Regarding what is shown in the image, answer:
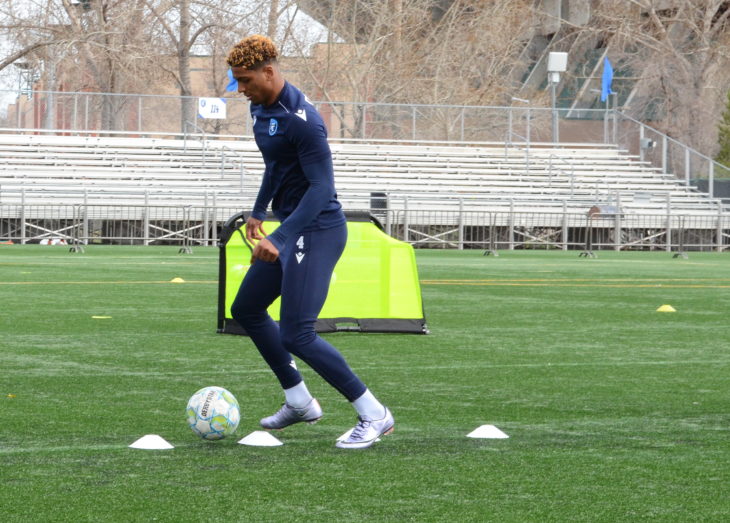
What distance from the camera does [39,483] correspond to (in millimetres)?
5273

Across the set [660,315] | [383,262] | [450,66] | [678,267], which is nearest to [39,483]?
[383,262]

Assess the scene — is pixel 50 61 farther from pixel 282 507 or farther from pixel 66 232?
pixel 282 507

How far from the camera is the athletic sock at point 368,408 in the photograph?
6262 millimetres

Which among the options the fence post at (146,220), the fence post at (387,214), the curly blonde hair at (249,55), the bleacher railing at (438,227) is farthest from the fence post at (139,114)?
the curly blonde hair at (249,55)

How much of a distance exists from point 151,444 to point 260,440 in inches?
20.4

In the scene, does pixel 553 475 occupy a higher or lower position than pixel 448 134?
lower

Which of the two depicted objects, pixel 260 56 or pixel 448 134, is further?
pixel 448 134

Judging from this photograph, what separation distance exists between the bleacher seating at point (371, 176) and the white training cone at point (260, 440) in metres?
26.8

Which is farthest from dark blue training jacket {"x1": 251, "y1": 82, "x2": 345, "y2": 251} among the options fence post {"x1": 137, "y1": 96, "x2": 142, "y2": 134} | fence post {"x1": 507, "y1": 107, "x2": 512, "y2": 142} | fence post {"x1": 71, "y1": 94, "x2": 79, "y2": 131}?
fence post {"x1": 507, "y1": 107, "x2": 512, "y2": 142}

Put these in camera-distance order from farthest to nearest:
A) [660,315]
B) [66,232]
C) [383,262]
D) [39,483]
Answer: [66,232]
[660,315]
[383,262]
[39,483]

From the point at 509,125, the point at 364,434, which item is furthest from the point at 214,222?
the point at 364,434

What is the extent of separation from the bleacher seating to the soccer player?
2653cm

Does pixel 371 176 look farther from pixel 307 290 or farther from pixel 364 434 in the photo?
pixel 364 434

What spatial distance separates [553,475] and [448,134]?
3867cm
